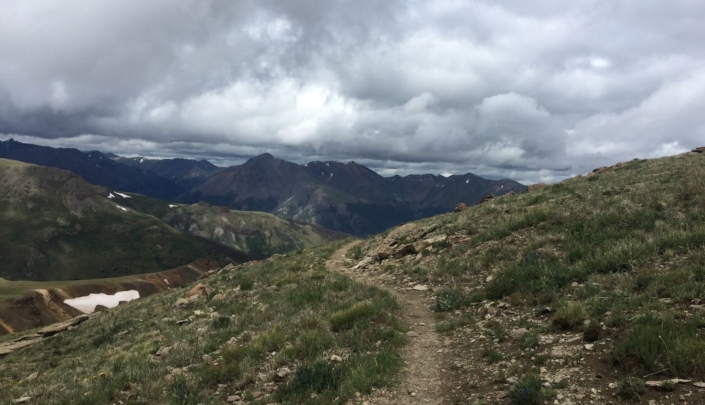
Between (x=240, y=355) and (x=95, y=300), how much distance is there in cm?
18084

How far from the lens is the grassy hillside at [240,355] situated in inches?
367

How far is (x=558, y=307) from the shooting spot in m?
10.4

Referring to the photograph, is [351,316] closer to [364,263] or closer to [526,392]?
[526,392]

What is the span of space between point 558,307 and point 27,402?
635 inches

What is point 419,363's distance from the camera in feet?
32.0

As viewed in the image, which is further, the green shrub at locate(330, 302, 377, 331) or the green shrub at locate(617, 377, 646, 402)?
the green shrub at locate(330, 302, 377, 331)

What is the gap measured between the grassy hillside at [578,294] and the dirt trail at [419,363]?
19.2 inches

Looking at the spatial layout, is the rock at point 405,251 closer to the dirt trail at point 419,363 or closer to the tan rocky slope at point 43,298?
the dirt trail at point 419,363

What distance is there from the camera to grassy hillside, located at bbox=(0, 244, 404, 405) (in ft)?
30.6

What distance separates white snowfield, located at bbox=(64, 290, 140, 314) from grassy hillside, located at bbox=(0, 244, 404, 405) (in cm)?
14791

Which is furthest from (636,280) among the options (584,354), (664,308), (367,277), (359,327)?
(367,277)

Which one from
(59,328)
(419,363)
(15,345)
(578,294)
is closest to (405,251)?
(578,294)

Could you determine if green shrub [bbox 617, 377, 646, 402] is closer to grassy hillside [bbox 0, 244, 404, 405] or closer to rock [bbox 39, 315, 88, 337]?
grassy hillside [bbox 0, 244, 404, 405]

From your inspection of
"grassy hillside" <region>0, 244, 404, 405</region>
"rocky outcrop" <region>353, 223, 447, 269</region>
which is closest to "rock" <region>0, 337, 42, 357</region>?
"grassy hillside" <region>0, 244, 404, 405</region>
